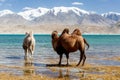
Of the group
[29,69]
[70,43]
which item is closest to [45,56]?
[70,43]

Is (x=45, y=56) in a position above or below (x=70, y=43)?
below

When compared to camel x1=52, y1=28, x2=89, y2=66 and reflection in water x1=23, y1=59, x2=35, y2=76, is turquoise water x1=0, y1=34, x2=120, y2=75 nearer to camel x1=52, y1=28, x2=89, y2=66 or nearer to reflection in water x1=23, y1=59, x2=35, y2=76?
reflection in water x1=23, y1=59, x2=35, y2=76

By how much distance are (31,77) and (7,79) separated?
1239 mm

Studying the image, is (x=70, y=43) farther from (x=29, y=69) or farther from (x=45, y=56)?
(x=45, y=56)

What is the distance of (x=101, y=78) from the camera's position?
15.6 meters

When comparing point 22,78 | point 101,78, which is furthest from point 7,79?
point 101,78

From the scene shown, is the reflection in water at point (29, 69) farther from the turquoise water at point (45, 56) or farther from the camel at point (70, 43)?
the camel at point (70, 43)

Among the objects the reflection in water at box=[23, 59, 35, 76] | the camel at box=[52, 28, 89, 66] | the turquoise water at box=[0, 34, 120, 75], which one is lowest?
the turquoise water at box=[0, 34, 120, 75]

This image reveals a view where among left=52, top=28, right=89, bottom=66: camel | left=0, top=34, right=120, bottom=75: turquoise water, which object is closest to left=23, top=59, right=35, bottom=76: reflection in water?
left=0, top=34, right=120, bottom=75: turquoise water

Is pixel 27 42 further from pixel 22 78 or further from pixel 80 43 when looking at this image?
pixel 22 78

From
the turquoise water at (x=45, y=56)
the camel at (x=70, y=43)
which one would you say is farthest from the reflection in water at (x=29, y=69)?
the camel at (x=70, y=43)

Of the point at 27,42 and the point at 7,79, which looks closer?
the point at 7,79

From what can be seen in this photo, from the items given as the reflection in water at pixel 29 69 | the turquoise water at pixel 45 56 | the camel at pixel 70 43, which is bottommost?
the turquoise water at pixel 45 56

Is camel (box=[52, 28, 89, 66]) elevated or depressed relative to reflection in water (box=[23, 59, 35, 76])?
elevated
